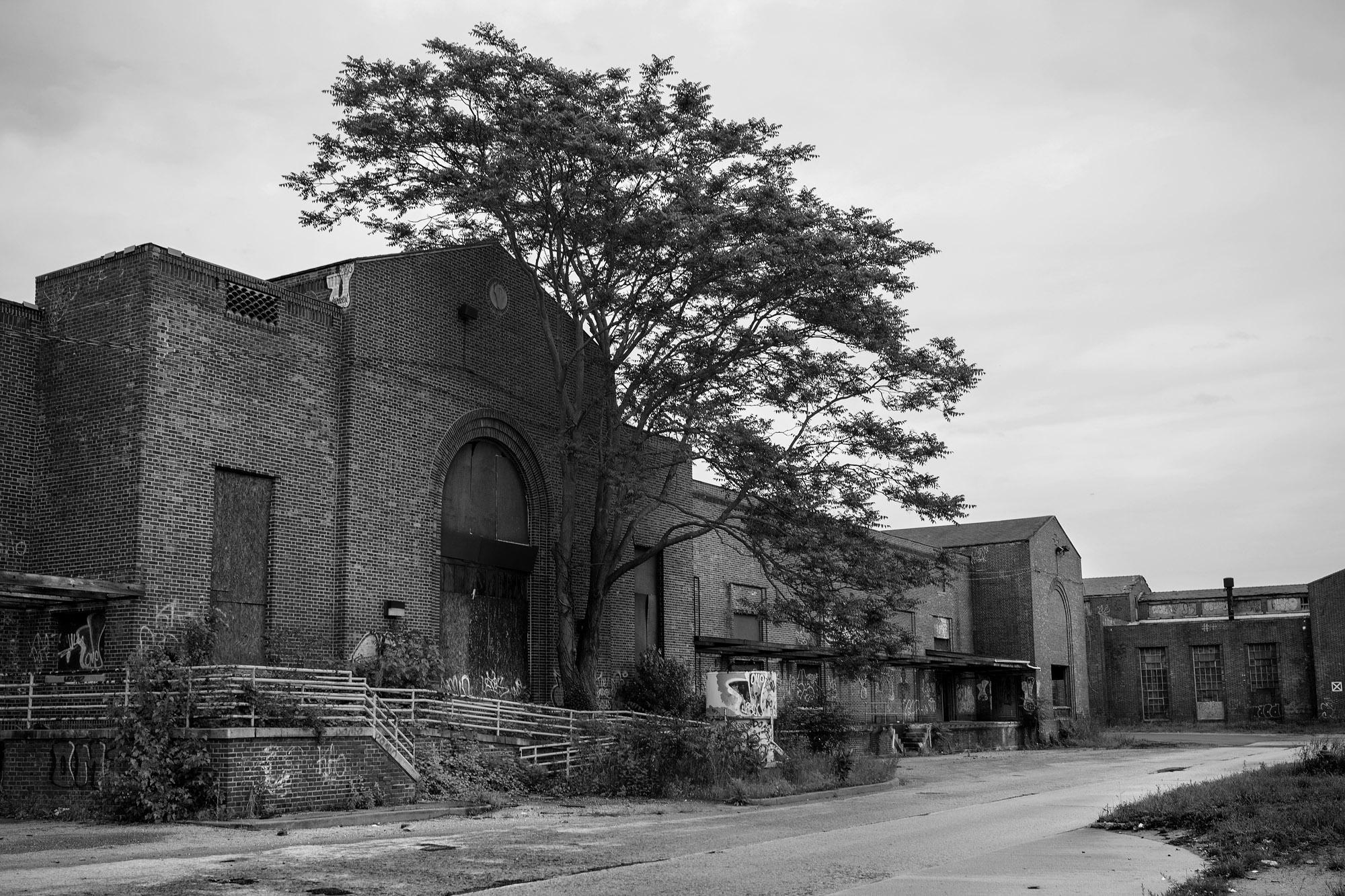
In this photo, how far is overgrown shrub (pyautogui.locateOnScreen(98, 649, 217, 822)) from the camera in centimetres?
1783

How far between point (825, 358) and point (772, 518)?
3.89 m

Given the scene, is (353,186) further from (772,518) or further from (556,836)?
(556,836)

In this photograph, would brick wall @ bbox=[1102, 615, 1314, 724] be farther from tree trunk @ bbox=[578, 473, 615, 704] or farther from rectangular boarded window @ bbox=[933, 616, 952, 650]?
tree trunk @ bbox=[578, 473, 615, 704]

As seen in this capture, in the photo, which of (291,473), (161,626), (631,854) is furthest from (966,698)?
(631,854)

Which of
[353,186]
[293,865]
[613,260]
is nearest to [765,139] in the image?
[613,260]

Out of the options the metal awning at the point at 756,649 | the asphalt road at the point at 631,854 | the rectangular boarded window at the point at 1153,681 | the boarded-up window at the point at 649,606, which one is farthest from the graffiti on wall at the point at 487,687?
the rectangular boarded window at the point at 1153,681

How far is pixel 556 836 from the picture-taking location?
16359 millimetres

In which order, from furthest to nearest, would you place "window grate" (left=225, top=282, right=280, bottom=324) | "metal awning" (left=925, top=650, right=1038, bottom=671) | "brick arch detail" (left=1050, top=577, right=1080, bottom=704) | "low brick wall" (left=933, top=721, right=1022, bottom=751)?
"brick arch detail" (left=1050, top=577, right=1080, bottom=704), "metal awning" (left=925, top=650, right=1038, bottom=671), "low brick wall" (left=933, top=721, right=1022, bottom=751), "window grate" (left=225, top=282, right=280, bottom=324)

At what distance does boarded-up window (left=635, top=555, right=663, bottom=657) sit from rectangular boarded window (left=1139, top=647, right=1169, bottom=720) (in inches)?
1878

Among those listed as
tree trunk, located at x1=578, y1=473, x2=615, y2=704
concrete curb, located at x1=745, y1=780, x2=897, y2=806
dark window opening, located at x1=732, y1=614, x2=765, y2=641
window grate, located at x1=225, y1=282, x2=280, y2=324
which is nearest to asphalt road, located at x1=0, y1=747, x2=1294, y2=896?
concrete curb, located at x1=745, y1=780, x2=897, y2=806

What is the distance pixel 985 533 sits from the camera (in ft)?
213

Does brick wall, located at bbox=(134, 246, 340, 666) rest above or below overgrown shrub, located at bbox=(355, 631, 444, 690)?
above

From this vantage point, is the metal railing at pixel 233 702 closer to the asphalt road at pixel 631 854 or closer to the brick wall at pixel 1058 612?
the asphalt road at pixel 631 854

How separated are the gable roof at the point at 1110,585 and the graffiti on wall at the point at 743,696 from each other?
200ft
